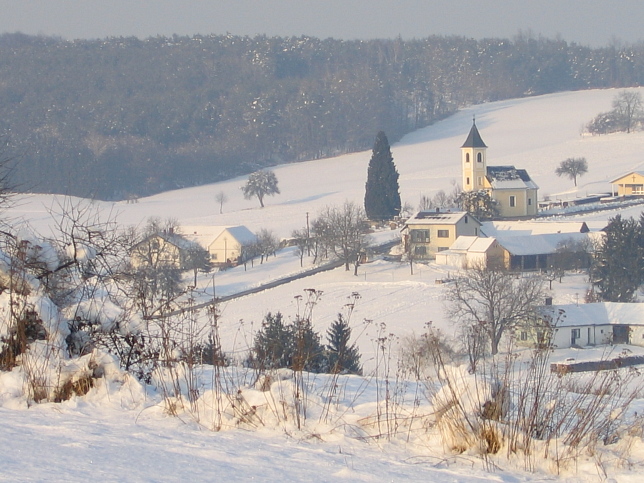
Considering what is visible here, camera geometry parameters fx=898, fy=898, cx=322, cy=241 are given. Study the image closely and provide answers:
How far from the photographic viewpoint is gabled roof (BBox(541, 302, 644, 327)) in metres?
27.9

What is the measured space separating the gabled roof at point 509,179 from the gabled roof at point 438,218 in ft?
23.5

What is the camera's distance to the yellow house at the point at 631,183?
59344mm

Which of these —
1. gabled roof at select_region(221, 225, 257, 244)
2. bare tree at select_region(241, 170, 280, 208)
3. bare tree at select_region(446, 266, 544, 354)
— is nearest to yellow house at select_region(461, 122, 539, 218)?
gabled roof at select_region(221, 225, 257, 244)

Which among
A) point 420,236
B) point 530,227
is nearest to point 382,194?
point 420,236

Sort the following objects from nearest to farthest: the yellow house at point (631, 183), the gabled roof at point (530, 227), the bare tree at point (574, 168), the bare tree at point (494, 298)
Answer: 1. the bare tree at point (494, 298)
2. the gabled roof at point (530, 227)
3. the yellow house at point (631, 183)
4. the bare tree at point (574, 168)

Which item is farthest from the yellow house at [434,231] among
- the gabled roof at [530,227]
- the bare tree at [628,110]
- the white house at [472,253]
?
the bare tree at [628,110]

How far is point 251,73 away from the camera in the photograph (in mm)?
138750

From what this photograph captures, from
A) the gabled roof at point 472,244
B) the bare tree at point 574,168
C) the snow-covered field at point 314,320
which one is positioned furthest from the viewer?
the bare tree at point 574,168

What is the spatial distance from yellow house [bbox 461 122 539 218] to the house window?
10.2 metres

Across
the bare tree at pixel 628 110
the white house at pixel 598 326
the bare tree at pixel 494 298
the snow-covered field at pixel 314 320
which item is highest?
the bare tree at pixel 628 110

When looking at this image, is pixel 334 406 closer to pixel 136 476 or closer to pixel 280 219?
pixel 136 476

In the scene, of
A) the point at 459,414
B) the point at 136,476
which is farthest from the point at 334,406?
the point at 136,476

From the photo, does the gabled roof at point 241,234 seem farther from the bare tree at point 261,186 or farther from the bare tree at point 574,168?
the bare tree at point 574,168

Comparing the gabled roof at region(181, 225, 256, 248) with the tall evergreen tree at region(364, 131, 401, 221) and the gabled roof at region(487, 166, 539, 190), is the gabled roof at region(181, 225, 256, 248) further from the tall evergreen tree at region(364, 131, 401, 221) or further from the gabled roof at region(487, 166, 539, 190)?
the gabled roof at region(487, 166, 539, 190)
